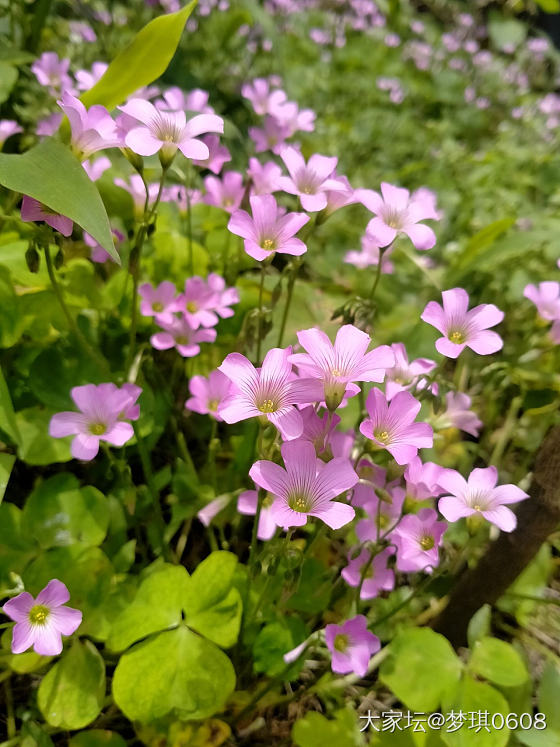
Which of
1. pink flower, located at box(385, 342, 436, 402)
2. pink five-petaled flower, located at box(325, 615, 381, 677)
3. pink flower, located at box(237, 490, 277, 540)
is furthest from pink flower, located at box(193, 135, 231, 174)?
pink five-petaled flower, located at box(325, 615, 381, 677)

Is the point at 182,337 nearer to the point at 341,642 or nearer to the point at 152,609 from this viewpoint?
the point at 152,609

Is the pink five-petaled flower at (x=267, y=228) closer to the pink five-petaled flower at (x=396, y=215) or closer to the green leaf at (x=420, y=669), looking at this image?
the pink five-petaled flower at (x=396, y=215)

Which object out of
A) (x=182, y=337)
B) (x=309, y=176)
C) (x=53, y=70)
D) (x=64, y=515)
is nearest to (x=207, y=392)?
(x=182, y=337)

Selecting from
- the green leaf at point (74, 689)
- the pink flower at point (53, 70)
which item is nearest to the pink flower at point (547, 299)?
the green leaf at point (74, 689)

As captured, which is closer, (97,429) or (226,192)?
(97,429)

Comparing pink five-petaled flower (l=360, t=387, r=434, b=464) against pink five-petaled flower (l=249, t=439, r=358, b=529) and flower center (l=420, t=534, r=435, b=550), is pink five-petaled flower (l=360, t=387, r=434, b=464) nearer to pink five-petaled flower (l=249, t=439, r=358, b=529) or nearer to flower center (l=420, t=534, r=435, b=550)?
pink five-petaled flower (l=249, t=439, r=358, b=529)

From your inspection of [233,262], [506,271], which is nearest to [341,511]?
[233,262]

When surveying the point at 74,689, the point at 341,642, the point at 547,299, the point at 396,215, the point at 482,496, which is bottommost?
the point at 74,689
